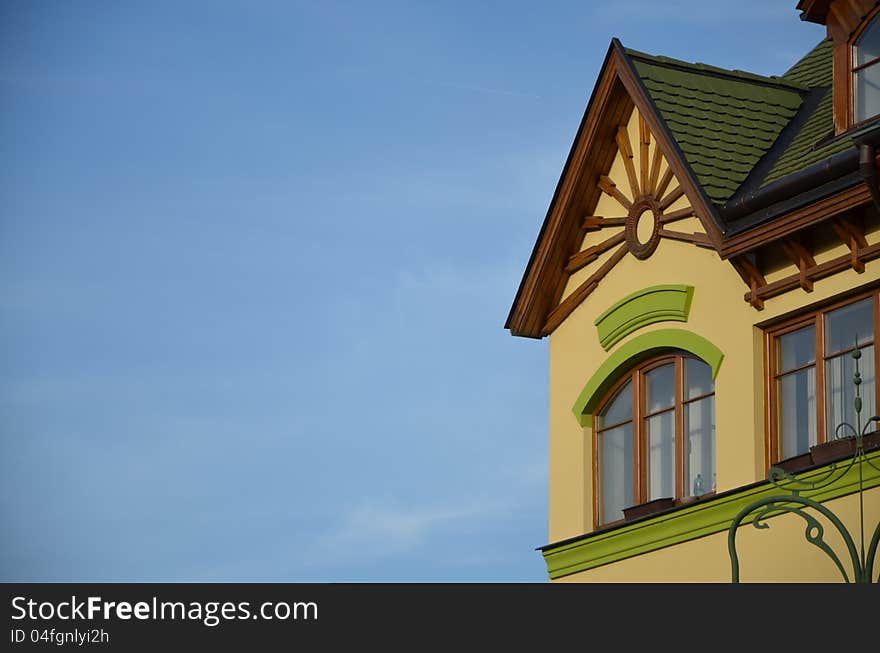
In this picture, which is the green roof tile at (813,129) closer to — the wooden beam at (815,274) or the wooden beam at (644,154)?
the wooden beam at (815,274)

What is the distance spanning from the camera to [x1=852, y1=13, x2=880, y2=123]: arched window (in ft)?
61.4

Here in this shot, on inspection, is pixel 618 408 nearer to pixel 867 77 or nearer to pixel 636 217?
pixel 636 217

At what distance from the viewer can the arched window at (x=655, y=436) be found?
65.3ft

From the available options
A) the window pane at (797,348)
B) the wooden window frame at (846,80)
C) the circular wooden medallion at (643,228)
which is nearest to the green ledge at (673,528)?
the window pane at (797,348)

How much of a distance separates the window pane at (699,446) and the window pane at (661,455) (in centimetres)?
25

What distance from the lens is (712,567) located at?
19.1 meters

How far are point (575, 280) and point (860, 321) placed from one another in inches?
199

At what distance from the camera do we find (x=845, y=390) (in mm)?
18078

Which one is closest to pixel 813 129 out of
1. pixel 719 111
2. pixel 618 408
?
pixel 719 111

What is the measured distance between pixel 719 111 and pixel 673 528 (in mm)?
5085

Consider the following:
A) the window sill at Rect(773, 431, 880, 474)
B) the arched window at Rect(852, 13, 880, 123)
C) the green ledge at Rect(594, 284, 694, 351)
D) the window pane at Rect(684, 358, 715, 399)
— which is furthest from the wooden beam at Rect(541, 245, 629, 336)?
the window sill at Rect(773, 431, 880, 474)
